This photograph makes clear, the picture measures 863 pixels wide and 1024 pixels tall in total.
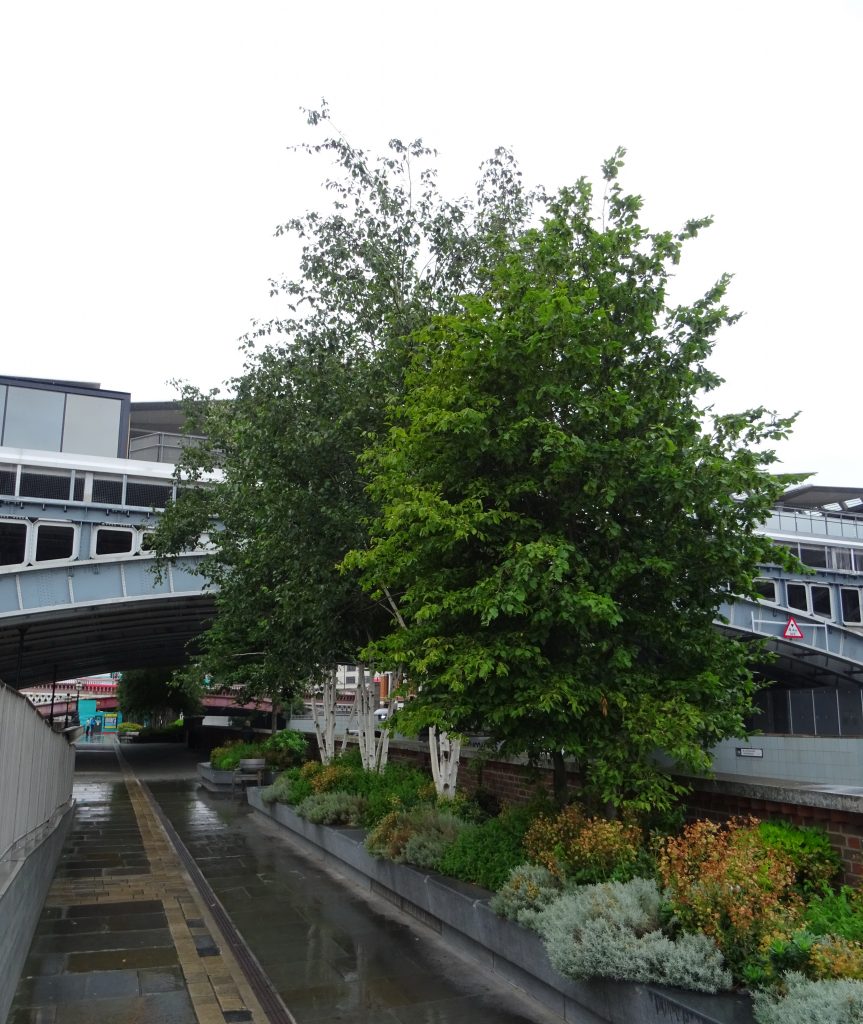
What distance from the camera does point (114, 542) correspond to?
3111 cm

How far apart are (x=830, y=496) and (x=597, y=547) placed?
2496 inches

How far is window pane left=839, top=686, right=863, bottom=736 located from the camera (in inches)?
746

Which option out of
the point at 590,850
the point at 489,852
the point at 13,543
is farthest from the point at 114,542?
the point at 590,850

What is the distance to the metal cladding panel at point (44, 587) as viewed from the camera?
2902 centimetres

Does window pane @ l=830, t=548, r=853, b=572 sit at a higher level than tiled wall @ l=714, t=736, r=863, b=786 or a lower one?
higher

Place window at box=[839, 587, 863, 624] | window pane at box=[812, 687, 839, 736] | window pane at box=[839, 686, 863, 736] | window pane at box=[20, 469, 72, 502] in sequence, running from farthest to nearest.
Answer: window at box=[839, 587, 863, 624], window pane at box=[20, 469, 72, 502], window pane at box=[812, 687, 839, 736], window pane at box=[839, 686, 863, 736]

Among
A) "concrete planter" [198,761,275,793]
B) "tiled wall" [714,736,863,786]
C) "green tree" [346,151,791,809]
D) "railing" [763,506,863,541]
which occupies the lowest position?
"concrete planter" [198,761,275,793]

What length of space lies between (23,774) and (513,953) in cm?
503

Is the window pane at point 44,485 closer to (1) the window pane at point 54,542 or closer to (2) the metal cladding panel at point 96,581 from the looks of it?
(1) the window pane at point 54,542

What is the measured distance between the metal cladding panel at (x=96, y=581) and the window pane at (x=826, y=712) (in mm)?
23731

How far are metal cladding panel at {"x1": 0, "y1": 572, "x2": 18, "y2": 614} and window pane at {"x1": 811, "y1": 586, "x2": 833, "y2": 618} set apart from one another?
37831 millimetres

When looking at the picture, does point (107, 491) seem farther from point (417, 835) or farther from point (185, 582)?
point (417, 835)

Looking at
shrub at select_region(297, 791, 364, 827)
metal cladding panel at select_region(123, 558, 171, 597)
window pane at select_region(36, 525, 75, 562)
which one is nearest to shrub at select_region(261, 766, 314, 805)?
shrub at select_region(297, 791, 364, 827)

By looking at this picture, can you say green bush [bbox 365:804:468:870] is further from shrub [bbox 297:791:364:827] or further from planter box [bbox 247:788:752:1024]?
shrub [bbox 297:791:364:827]
